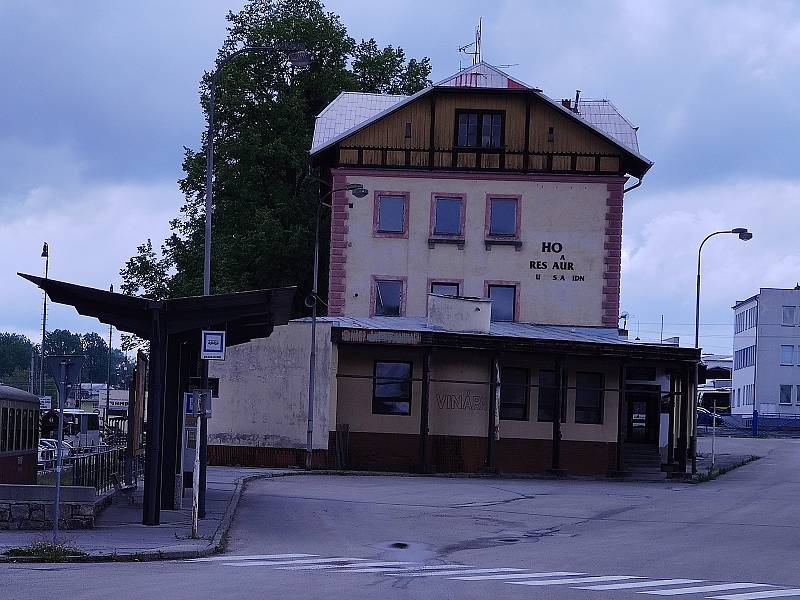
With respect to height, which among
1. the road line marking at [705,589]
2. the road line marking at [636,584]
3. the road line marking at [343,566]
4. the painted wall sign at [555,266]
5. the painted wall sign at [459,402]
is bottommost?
the road line marking at [343,566]

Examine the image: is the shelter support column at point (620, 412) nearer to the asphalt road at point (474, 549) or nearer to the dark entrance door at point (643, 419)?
the dark entrance door at point (643, 419)

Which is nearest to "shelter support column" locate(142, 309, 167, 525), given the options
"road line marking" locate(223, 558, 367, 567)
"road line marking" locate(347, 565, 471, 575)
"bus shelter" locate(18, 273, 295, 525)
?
"bus shelter" locate(18, 273, 295, 525)

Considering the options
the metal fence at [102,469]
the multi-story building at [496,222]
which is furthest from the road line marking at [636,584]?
the multi-story building at [496,222]

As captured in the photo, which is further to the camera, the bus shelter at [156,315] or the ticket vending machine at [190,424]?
the bus shelter at [156,315]

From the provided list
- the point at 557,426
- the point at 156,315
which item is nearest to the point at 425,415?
the point at 557,426

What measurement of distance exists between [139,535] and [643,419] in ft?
121

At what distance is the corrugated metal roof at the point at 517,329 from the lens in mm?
44638

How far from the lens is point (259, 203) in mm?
59031

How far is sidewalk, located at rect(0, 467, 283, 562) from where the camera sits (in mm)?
18250

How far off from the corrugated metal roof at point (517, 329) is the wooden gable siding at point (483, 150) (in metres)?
5.66

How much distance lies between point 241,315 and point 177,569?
678 cm

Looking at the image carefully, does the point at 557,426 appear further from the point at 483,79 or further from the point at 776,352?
the point at 776,352

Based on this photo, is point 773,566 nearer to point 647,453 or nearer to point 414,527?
point 414,527

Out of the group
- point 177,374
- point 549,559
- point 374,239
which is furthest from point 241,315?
point 374,239
